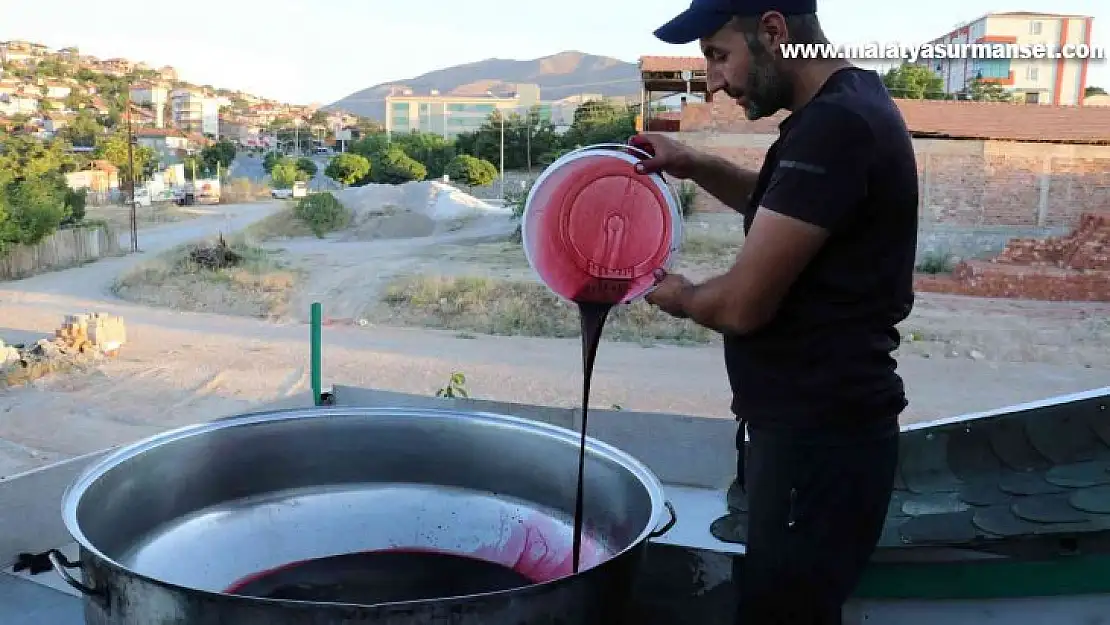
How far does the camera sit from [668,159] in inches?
57.9

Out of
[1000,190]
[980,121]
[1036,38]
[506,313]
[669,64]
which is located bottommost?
[506,313]

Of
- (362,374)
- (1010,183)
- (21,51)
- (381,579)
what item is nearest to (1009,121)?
(1010,183)

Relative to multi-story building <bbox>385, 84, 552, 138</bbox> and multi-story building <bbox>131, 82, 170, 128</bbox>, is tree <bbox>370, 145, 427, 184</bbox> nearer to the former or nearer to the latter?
multi-story building <bbox>385, 84, 552, 138</bbox>

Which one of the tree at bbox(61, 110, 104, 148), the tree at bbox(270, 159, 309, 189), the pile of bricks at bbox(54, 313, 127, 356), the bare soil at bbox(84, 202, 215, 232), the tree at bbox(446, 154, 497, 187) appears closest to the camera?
the pile of bricks at bbox(54, 313, 127, 356)

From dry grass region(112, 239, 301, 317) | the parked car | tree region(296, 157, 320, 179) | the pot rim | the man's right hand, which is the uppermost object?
the man's right hand

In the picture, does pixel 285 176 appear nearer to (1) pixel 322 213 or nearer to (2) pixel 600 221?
(1) pixel 322 213

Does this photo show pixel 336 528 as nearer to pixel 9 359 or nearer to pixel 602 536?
pixel 602 536

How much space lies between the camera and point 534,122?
34594 mm

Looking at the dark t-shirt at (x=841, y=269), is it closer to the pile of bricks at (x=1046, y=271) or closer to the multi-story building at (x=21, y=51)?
the pile of bricks at (x=1046, y=271)

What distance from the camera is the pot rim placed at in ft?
3.98

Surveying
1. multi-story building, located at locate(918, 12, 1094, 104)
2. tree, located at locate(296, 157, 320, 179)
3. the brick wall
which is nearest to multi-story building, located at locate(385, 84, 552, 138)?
tree, located at locate(296, 157, 320, 179)

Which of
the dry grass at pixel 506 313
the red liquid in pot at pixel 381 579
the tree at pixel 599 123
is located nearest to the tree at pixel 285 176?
the tree at pixel 599 123

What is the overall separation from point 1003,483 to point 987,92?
27.8 m

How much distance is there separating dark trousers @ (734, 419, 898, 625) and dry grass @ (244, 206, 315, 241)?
64.2 feet
